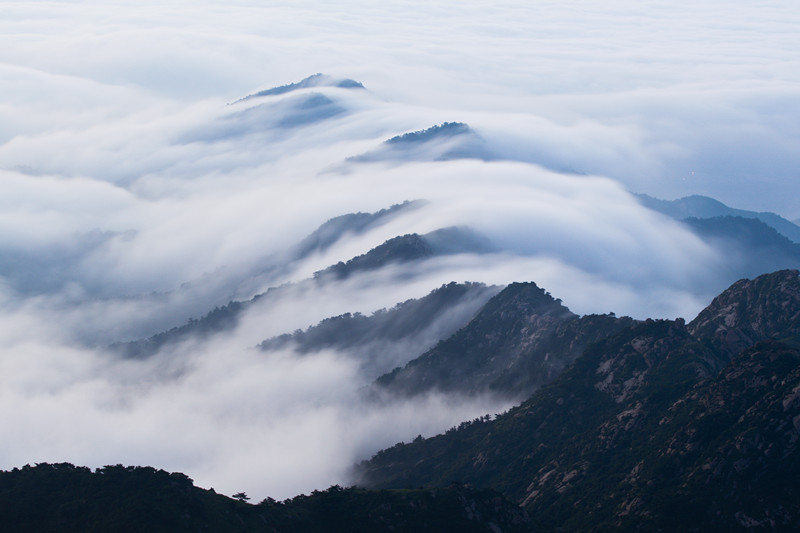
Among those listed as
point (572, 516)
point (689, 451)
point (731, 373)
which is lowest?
point (572, 516)

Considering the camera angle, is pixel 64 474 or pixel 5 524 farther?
pixel 64 474

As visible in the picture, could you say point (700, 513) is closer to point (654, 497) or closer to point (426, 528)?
point (654, 497)

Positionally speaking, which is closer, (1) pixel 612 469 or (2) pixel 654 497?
(2) pixel 654 497

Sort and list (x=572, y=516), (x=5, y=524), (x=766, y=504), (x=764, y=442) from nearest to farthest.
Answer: (x=5, y=524) < (x=766, y=504) < (x=764, y=442) < (x=572, y=516)

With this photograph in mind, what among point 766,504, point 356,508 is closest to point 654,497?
point 766,504

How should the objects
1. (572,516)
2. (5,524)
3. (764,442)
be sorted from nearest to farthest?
(5,524) → (764,442) → (572,516)

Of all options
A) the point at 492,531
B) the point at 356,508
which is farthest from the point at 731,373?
the point at 356,508

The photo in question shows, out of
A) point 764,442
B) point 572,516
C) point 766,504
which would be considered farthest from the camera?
point 572,516

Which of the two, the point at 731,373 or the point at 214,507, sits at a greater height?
the point at 731,373

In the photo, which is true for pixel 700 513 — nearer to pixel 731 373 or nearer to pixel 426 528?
pixel 731 373
